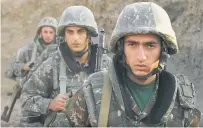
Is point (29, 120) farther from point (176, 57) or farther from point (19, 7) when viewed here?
point (19, 7)

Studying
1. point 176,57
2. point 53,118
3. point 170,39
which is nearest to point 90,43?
point 53,118

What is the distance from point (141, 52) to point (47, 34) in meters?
6.24

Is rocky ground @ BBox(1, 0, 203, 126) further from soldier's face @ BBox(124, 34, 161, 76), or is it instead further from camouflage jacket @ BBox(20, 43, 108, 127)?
soldier's face @ BBox(124, 34, 161, 76)

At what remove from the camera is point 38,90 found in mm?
5461

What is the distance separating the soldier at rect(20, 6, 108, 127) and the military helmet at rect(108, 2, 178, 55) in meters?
1.91

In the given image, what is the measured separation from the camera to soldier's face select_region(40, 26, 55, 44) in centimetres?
908

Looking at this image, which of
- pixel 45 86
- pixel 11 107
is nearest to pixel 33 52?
pixel 11 107

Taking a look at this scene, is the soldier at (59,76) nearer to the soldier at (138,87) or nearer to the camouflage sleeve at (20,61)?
the soldier at (138,87)

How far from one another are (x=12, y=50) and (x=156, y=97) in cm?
1377

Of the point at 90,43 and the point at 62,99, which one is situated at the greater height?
the point at 90,43

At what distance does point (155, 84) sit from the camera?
10.8ft

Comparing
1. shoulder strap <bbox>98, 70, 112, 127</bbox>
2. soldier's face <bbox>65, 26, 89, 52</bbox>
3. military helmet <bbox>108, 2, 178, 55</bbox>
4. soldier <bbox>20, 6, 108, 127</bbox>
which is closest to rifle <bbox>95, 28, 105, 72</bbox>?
soldier <bbox>20, 6, 108, 127</bbox>

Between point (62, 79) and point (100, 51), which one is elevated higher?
point (100, 51)

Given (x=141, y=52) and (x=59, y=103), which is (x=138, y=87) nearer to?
(x=141, y=52)
